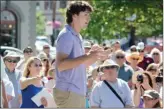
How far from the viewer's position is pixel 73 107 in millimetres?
6332

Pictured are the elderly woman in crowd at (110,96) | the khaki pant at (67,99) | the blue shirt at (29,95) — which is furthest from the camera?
the blue shirt at (29,95)

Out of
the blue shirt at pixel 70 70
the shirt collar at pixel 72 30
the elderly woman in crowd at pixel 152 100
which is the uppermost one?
the shirt collar at pixel 72 30

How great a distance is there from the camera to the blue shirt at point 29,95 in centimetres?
884

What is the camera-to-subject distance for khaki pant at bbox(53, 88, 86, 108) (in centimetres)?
629

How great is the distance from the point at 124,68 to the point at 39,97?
368 centimetres

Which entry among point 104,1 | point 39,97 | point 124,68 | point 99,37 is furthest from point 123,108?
point 99,37

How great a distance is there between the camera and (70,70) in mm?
6219

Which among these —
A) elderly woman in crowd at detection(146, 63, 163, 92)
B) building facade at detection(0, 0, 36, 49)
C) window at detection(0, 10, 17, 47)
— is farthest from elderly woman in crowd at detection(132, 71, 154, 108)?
window at detection(0, 10, 17, 47)

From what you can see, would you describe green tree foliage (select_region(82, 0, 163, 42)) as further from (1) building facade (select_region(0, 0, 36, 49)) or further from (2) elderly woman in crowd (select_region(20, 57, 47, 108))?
(2) elderly woman in crowd (select_region(20, 57, 47, 108))

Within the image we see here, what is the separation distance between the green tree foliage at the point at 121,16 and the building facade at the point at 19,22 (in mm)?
8871

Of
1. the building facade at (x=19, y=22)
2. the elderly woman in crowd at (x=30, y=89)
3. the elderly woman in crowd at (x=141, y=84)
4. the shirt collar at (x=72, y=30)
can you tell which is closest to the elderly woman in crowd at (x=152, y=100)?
the elderly woman in crowd at (x=141, y=84)

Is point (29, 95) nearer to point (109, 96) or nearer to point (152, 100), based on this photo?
point (109, 96)

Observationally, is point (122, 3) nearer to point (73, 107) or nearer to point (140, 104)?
point (140, 104)

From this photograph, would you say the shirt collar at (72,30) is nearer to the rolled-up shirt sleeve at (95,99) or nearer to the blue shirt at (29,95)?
the rolled-up shirt sleeve at (95,99)
